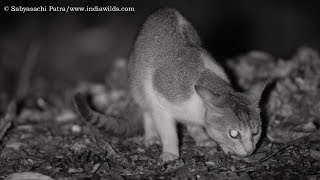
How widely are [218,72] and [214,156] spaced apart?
4.07 feet

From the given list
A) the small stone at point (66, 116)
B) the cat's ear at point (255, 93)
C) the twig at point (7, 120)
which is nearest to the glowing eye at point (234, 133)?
the cat's ear at point (255, 93)

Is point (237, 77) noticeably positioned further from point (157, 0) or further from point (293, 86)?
point (157, 0)

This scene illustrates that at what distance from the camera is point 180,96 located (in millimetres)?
6086

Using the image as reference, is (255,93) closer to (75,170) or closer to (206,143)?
(206,143)

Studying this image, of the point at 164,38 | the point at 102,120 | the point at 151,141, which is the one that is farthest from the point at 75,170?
the point at 164,38

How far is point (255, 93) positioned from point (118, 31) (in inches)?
459

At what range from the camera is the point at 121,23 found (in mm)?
17250

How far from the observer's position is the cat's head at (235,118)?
18.2ft

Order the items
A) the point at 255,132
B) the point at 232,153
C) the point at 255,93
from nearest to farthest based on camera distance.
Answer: the point at 255,132 → the point at 255,93 → the point at 232,153

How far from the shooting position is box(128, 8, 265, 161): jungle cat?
5621mm

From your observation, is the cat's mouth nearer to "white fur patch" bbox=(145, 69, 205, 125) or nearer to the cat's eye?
the cat's eye

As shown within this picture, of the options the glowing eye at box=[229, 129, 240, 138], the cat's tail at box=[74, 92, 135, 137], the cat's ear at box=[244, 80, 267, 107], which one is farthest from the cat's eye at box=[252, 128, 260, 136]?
the cat's tail at box=[74, 92, 135, 137]

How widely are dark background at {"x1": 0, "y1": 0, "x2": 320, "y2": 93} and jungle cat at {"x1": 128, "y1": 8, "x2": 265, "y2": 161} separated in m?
6.14

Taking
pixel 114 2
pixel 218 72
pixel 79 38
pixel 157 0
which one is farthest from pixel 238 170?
pixel 157 0
